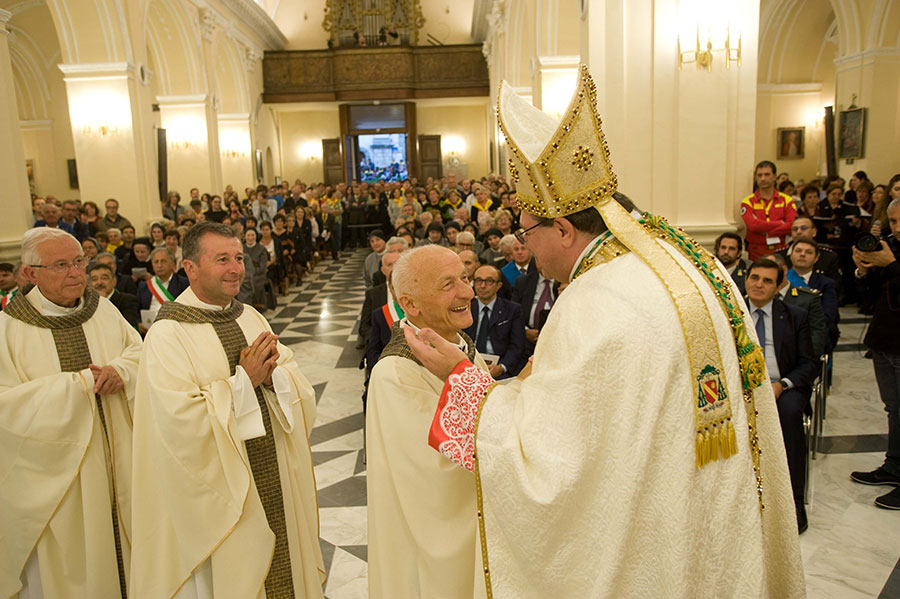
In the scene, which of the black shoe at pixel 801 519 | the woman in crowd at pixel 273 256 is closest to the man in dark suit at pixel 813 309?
the black shoe at pixel 801 519

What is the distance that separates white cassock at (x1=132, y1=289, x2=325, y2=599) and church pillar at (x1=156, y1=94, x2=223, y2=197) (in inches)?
579

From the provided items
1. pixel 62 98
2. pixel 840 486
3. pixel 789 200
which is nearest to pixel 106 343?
pixel 840 486

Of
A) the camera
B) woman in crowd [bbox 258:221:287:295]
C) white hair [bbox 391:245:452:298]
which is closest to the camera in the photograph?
white hair [bbox 391:245:452:298]

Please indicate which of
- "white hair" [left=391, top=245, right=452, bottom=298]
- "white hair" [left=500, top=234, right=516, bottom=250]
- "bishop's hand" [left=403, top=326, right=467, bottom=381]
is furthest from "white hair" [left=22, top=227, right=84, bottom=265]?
"white hair" [left=500, top=234, right=516, bottom=250]

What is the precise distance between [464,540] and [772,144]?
56.0ft

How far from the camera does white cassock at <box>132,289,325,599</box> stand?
251cm

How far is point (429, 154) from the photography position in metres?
26.2

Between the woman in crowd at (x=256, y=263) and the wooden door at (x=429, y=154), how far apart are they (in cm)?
1620

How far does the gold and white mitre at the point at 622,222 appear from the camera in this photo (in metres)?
1.67

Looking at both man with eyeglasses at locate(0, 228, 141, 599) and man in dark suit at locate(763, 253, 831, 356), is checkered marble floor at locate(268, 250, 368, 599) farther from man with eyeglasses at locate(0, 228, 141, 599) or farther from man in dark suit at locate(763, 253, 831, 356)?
man in dark suit at locate(763, 253, 831, 356)

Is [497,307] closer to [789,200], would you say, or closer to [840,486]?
[840,486]

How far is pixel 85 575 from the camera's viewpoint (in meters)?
2.93

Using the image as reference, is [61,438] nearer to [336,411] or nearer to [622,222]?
[622,222]

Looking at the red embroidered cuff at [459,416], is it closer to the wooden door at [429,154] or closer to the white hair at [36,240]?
the white hair at [36,240]
